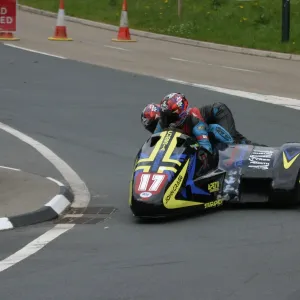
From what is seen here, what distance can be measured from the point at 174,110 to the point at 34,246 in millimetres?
2484

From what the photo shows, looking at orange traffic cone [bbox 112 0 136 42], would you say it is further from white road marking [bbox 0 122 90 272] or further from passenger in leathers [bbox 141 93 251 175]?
passenger in leathers [bbox 141 93 251 175]

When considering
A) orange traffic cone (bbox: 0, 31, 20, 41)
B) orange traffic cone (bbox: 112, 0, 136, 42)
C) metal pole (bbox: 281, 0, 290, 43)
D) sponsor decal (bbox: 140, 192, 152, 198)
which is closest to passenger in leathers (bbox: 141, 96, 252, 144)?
sponsor decal (bbox: 140, 192, 152, 198)

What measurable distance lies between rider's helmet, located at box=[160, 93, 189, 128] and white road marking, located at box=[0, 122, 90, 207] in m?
1.25

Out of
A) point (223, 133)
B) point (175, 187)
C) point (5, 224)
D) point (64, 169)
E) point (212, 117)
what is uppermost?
point (212, 117)

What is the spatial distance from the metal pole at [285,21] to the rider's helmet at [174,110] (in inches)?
741

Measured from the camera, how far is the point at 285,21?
2953 cm

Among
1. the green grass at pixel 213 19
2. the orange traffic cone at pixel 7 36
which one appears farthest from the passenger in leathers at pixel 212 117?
the orange traffic cone at pixel 7 36

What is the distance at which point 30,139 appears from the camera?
1584cm

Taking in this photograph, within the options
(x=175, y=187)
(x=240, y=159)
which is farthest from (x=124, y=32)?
(x=175, y=187)

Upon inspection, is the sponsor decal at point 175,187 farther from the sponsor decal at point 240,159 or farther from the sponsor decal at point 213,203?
the sponsor decal at point 240,159

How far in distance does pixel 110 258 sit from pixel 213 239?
3.75 feet

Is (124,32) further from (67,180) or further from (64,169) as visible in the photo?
(67,180)

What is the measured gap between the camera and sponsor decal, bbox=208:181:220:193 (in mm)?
10664

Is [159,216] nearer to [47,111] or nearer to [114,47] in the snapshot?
[47,111]
